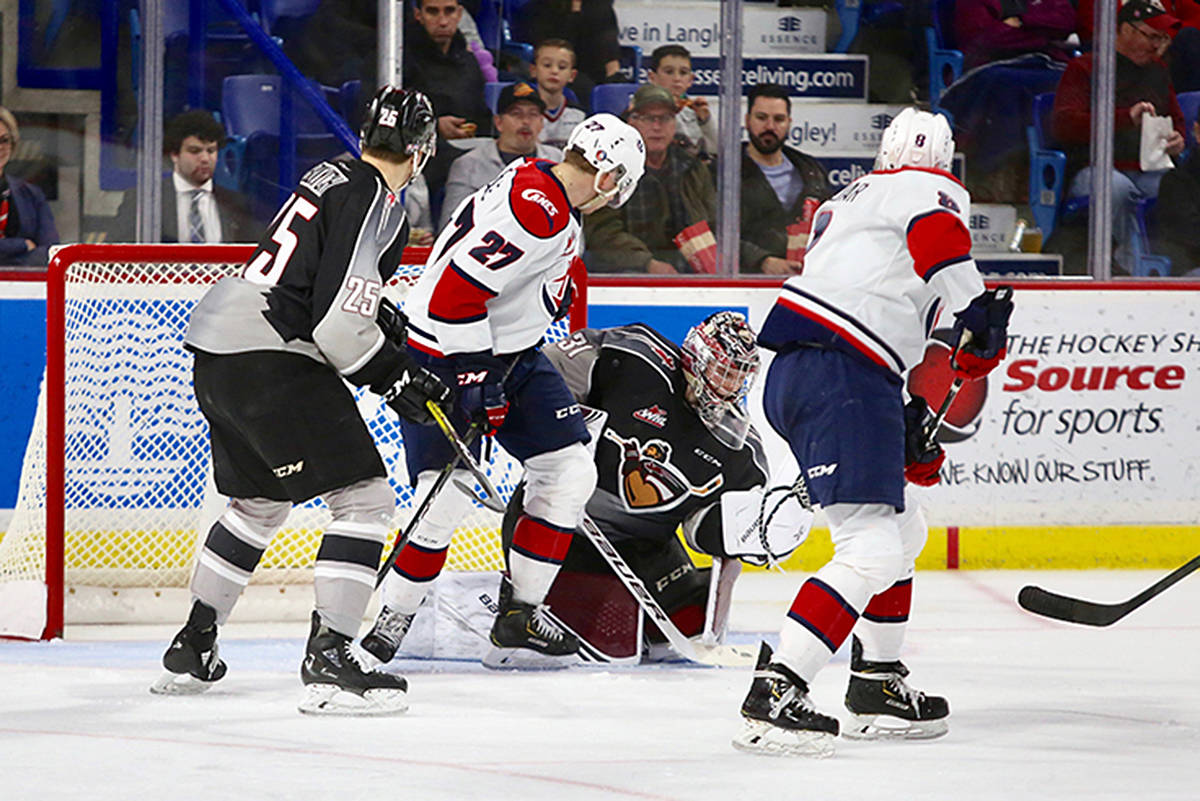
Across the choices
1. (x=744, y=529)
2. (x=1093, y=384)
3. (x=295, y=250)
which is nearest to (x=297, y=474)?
(x=295, y=250)

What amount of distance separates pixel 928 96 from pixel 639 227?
1169mm

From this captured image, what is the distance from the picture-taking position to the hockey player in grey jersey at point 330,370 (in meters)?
2.94

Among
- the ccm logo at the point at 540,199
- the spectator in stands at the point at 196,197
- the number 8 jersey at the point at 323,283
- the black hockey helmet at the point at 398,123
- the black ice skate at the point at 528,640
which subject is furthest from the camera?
the spectator in stands at the point at 196,197

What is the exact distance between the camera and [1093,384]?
497cm

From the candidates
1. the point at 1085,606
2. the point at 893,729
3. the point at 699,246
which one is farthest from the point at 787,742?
the point at 699,246

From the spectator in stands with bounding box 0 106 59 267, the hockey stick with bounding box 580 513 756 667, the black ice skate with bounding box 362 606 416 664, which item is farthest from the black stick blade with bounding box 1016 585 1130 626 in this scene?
the spectator in stands with bounding box 0 106 59 267

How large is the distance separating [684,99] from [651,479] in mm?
1917

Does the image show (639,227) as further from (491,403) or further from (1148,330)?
(491,403)

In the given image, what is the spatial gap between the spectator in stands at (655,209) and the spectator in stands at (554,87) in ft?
0.64

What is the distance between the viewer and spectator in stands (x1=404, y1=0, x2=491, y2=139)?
197 inches

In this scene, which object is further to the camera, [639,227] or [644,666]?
[639,227]

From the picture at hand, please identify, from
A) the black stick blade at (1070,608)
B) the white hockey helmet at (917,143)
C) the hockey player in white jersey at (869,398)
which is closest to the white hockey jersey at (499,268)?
the hockey player in white jersey at (869,398)

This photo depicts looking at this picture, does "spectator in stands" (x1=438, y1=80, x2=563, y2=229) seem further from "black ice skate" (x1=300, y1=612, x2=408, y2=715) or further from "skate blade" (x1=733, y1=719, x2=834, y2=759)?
"skate blade" (x1=733, y1=719, x2=834, y2=759)

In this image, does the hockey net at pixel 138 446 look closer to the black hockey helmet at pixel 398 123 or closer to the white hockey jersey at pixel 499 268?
the white hockey jersey at pixel 499 268
